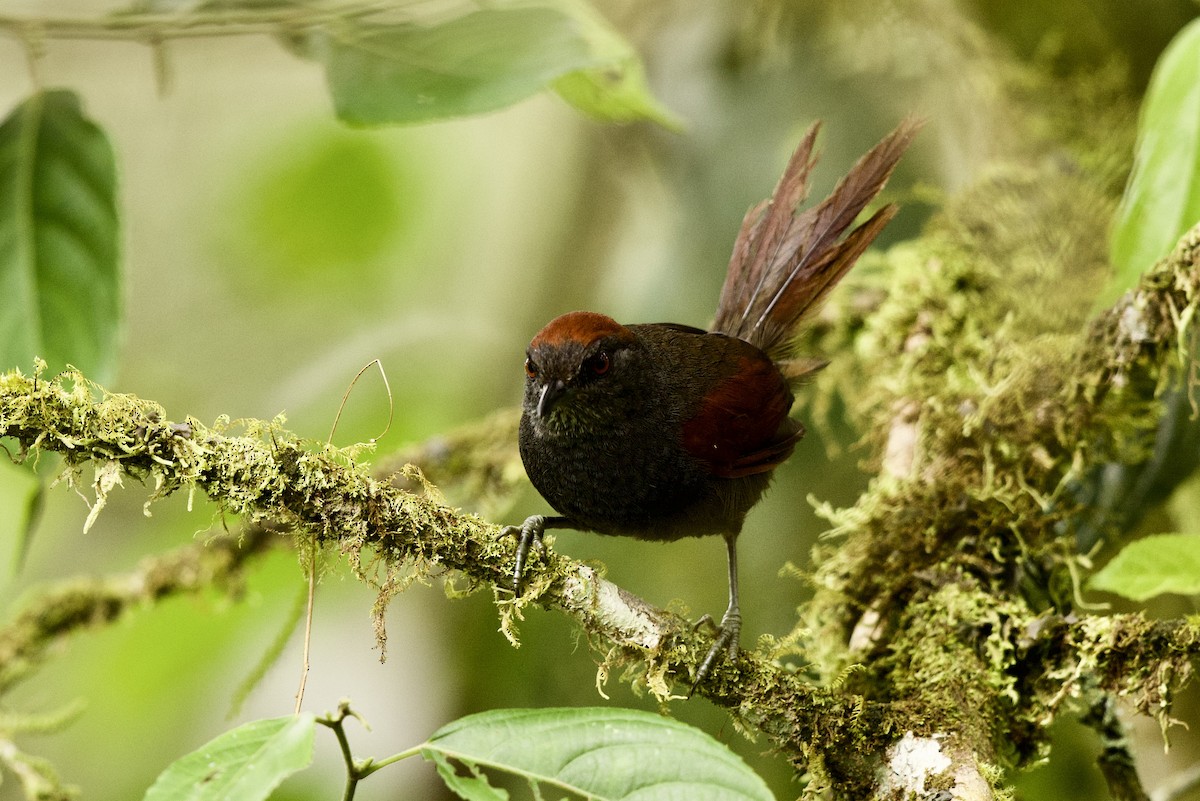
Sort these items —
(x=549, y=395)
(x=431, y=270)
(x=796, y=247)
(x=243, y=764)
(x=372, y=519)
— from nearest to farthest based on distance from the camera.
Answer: (x=243, y=764) → (x=372, y=519) → (x=549, y=395) → (x=796, y=247) → (x=431, y=270)

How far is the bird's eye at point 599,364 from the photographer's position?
2021 mm

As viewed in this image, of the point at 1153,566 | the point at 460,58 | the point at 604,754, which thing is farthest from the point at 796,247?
the point at 604,754

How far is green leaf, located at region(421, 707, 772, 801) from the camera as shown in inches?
48.2

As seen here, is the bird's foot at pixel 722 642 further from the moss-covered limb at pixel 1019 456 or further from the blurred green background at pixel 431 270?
the blurred green background at pixel 431 270

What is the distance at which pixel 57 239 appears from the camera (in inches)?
82.5

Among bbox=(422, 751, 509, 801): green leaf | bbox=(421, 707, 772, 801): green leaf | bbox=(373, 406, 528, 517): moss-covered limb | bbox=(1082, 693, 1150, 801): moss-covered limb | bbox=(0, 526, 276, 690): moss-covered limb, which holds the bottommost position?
bbox=(422, 751, 509, 801): green leaf

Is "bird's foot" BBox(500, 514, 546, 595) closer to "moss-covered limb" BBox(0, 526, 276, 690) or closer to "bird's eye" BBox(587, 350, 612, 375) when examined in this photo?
"bird's eye" BBox(587, 350, 612, 375)

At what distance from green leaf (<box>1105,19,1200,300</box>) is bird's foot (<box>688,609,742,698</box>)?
3.35 ft

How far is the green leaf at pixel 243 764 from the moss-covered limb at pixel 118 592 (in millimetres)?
1705

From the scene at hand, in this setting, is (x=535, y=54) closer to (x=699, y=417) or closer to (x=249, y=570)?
(x=699, y=417)

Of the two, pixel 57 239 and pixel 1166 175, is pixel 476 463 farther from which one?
pixel 1166 175

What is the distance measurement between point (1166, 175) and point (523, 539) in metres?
1.42

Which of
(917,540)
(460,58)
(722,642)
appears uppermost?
(460,58)

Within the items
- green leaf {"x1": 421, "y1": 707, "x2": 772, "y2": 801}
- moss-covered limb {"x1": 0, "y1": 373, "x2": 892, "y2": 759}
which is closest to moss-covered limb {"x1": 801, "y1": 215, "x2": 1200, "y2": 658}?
moss-covered limb {"x1": 0, "y1": 373, "x2": 892, "y2": 759}
